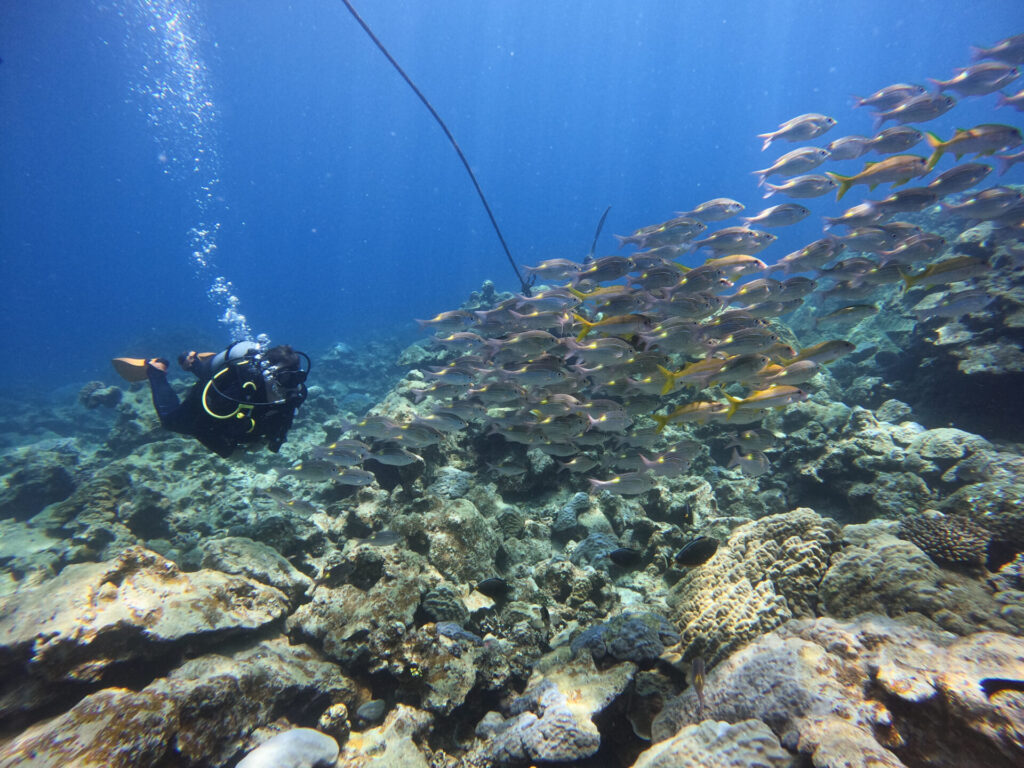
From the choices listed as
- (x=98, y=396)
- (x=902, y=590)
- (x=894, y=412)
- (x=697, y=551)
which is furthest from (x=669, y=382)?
(x=98, y=396)

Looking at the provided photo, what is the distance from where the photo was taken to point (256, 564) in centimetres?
455

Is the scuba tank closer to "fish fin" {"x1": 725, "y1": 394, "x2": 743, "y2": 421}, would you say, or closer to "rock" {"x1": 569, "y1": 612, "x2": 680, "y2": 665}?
"rock" {"x1": 569, "y1": 612, "x2": 680, "y2": 665}

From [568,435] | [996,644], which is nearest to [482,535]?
[568,435]

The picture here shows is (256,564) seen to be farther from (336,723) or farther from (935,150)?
(935,150)

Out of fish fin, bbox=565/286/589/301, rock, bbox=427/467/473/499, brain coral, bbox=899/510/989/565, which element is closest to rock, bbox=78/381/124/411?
rock, bbox=427/467/473/499

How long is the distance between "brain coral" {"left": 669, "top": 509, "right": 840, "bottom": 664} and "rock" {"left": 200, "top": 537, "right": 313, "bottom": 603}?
4.03 meters

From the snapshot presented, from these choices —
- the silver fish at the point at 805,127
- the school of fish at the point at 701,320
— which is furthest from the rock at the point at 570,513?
Result: the silver fish at the point at 805,127

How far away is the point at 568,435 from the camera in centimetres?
562

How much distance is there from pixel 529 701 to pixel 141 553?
148 inches

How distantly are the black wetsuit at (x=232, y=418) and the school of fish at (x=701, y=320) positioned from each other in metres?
0.82

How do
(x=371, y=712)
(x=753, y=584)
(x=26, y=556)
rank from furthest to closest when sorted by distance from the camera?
(x=26, y=556) < (x=753, y=584) < (x=371, y=712)

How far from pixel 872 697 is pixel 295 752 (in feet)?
11.2

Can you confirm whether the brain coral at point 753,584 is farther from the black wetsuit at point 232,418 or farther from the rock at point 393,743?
the black wetsuit at point 232,418

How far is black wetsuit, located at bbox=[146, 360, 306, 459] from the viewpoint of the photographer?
5.02m
